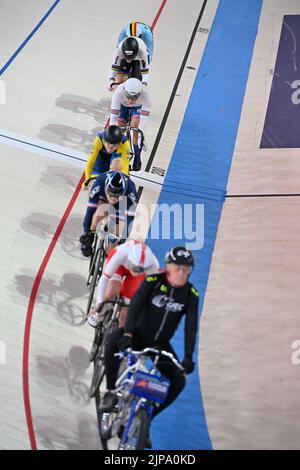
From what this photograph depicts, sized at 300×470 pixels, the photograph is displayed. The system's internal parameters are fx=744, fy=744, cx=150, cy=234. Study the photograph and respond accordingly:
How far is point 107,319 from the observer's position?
5.09 m

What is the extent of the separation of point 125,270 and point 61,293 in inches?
55.3

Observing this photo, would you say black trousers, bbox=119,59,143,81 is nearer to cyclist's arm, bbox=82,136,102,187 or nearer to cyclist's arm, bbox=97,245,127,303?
cyclist's arm, bbox=82,136,102,187

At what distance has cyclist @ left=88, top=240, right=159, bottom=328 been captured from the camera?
463 cm

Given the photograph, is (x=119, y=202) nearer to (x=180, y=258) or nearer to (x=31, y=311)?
(x=31, y=311)

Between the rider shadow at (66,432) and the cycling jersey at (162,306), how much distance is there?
3.10ft

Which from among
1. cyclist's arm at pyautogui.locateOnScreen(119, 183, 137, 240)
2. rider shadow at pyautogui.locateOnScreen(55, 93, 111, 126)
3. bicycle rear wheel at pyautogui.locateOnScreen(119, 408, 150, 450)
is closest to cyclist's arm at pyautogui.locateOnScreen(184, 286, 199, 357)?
bicycle rear wheel at pyautogui.locateOnScreen(119, 408, 150, 450)

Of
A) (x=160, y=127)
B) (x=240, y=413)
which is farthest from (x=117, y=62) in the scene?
(x=240, y=413)

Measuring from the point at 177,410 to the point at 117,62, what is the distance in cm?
392

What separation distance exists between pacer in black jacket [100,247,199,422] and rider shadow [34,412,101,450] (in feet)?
2.17

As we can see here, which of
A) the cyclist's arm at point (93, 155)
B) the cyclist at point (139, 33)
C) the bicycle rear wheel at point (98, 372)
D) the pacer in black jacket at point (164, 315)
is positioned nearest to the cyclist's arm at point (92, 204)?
the cyclist's arm at point (93, 155)

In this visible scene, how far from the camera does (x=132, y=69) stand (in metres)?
7.63

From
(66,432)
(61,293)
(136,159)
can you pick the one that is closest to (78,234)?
(61,293)

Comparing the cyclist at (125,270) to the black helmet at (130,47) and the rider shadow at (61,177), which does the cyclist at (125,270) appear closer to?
the rider shadow at (61,177)

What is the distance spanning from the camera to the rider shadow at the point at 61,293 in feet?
19.4
